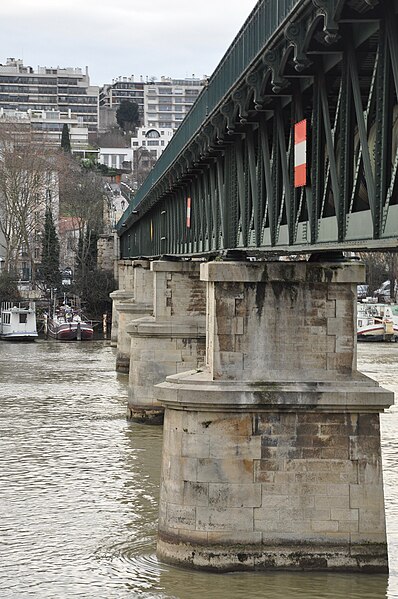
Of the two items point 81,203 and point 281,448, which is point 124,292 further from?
point 281,448

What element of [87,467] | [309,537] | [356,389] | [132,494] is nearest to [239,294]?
[356,389]

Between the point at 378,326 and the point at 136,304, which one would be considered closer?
the point at 136,304

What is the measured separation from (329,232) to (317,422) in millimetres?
4417

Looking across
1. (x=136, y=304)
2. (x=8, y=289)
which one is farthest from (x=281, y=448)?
(x=8, y=289)

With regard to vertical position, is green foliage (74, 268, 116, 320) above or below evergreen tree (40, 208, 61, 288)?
below

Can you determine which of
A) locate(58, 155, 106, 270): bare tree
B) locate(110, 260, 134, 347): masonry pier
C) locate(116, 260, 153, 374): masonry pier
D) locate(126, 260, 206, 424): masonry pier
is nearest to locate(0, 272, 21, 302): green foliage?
locate(58, 155, 106, 270): bare tree

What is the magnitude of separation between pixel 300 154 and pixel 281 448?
458 centimetres

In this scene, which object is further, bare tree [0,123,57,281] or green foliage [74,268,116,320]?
bare tree [0,123,57,281]

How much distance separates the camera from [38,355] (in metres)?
71.4

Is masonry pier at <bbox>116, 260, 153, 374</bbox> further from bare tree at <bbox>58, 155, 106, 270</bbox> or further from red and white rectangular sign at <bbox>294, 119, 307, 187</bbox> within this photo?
bare tree at <bbox>58, 155, 106, 270</bbox>

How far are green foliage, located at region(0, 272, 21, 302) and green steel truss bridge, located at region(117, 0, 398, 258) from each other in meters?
67.9

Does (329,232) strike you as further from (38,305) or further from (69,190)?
(69,190)

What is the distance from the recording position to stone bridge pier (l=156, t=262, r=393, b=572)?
66.8ft

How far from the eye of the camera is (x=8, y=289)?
316ft
